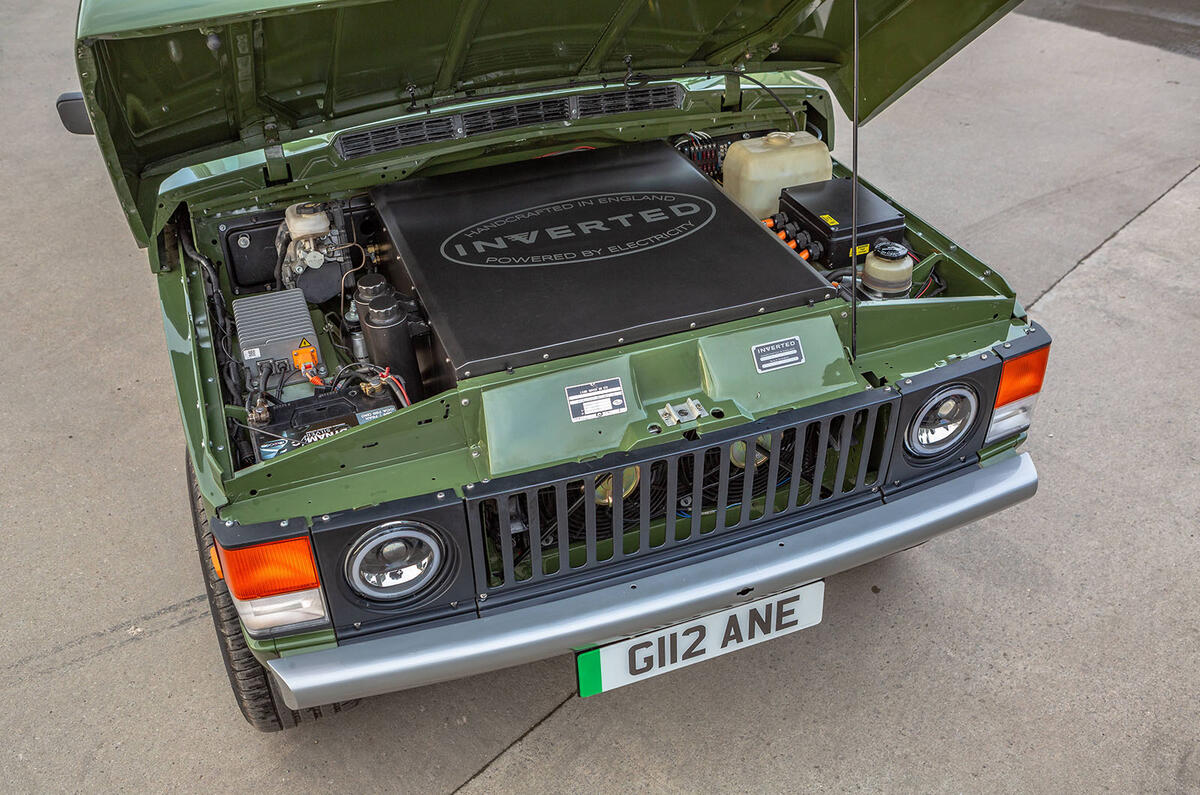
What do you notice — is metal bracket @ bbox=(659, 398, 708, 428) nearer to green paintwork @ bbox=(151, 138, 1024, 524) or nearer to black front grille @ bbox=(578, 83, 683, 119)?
green paintwork @ bbox=(151, 138, 1024, 524)

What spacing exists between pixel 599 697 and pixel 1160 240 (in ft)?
12.7

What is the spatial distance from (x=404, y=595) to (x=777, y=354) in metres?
1.00

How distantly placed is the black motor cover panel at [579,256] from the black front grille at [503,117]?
4.8 inches

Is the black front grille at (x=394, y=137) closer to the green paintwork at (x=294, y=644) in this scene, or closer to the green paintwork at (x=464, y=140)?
the green paintwork at (x=464, y=140)

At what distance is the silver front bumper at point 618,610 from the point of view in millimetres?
1954

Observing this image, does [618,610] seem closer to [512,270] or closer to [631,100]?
[512,270]

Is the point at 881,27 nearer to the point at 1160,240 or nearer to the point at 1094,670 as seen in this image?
the point at 1094,670

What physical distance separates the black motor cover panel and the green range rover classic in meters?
0.01

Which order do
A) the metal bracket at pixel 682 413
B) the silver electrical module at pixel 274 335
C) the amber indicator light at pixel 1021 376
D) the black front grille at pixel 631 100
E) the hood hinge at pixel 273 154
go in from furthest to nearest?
the black front grille at pixel 631 100
the hood hinge at pixel 273 154
the silver electrical module at pixel 274 335
the amber indicator light at pixel 1021 376
the metal bracket at pixel 682 413

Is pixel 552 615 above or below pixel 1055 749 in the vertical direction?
above

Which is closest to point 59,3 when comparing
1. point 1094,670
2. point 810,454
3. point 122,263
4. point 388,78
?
point 122,263

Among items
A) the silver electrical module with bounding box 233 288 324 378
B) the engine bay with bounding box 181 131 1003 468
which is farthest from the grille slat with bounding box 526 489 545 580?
the silver electrical module with bounding box 233 288 324 378

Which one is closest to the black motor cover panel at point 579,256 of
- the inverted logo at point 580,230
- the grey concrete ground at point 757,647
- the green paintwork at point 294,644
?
the inverted logo at point 580,230

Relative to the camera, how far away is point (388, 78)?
8.85 feet
